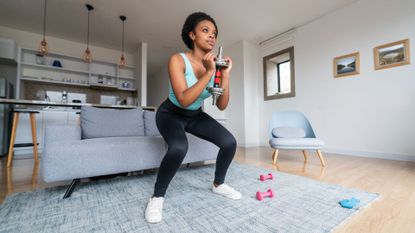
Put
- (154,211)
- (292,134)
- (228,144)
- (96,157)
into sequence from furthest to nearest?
(292,134) → (96,157) → (228,144) → (154,211)

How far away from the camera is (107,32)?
13.8 ft

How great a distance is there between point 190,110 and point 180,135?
200mm

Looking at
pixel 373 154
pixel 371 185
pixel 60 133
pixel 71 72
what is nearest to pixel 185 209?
pixel 60 133

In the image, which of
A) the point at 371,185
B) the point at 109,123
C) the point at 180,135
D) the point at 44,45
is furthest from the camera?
the point at 44,45

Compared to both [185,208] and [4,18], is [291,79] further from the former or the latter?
[4,18]

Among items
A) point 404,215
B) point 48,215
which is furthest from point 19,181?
point 404,215

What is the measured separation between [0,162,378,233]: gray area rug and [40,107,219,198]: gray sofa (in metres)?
0.16

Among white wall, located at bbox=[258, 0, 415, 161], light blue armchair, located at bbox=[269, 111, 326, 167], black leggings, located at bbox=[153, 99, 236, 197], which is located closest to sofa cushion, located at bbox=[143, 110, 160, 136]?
black leggings, located at bbox=[153, 99, 236, 197]

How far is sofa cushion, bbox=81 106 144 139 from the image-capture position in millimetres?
1796

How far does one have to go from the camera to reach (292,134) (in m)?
2.39

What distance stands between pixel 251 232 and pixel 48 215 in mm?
1058

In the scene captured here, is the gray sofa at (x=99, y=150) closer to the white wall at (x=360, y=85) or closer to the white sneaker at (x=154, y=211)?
the white sneaker at (x=154, y=211)

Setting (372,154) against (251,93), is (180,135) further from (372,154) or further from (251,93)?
(251,93)

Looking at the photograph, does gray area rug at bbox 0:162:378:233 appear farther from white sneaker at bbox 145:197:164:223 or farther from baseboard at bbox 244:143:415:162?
baseboard at bbox 244:143:415:162
